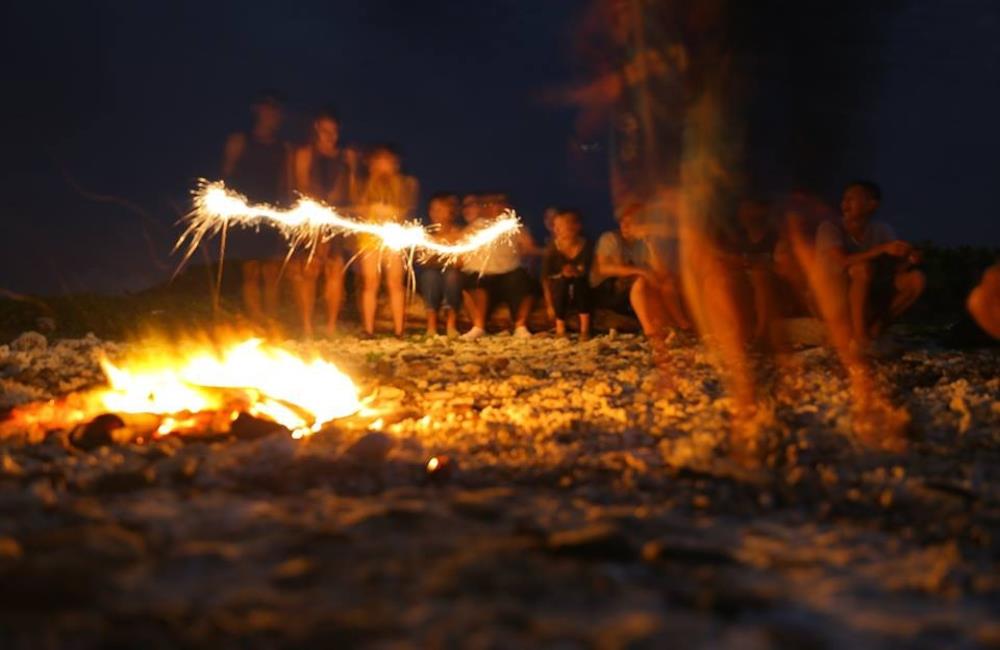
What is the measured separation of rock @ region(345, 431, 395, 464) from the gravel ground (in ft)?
0.04

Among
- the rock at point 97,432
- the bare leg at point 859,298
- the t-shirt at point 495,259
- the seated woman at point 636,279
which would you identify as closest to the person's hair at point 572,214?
the seated woman at point 636,279

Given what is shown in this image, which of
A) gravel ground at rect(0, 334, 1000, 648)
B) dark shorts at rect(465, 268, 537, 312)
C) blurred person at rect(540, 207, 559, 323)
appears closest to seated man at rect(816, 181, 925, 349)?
gravel ground at rect(0, 334, 1000, 648)

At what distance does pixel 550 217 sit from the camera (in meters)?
9.98

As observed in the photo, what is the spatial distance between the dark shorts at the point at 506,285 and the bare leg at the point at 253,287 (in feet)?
9.79

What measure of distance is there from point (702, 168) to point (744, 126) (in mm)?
372

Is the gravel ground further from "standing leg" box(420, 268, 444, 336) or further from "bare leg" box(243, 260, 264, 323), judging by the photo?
"bare leg" box(243, 260, 264, 323)

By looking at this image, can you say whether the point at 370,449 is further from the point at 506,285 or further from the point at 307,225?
the point at 506,285

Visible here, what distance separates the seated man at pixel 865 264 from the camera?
663 cm

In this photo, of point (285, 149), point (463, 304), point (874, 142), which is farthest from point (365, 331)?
point (874, 142)

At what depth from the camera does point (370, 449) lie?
12.0 ft

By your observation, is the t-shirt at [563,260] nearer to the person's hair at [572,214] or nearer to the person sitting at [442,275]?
the person's hair at [572,214]

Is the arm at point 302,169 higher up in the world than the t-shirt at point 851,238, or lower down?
higher up

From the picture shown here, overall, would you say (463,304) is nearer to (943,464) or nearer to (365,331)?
(365,331)

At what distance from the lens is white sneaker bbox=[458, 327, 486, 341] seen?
368 inches
